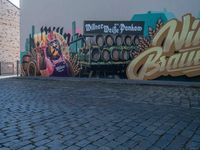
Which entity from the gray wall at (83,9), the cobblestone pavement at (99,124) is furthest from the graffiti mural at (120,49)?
the cobblestone pavement at (99,124)

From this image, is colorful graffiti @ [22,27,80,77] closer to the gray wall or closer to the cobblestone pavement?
the gray wall

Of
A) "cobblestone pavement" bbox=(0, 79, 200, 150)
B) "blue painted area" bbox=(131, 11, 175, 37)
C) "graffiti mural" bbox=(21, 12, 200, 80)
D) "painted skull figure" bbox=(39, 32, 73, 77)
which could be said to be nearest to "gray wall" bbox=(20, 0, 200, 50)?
"blue painted area" bbox=(131, 11, 175, 37)

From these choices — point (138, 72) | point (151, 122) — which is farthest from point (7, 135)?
point (138, 72)

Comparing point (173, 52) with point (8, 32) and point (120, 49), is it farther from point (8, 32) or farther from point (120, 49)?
point (8, 32)

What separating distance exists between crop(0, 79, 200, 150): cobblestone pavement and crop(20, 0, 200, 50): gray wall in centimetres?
676

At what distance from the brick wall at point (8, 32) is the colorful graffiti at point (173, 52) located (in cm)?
1186

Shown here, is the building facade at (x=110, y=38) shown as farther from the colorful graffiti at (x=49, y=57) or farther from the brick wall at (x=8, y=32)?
the brick wall at (x=8, y=32)

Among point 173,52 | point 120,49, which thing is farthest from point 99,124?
point 120,49

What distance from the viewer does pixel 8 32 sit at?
2212 centimetres

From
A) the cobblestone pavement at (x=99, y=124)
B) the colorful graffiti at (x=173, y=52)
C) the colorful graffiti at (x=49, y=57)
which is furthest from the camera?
the colorful graffiti at (x=49, y=57)

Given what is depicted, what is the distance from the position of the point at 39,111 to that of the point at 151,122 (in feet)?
8.76

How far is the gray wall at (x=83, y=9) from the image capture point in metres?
13.9

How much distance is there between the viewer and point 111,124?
217 inches

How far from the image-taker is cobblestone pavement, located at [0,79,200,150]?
4.36 m
